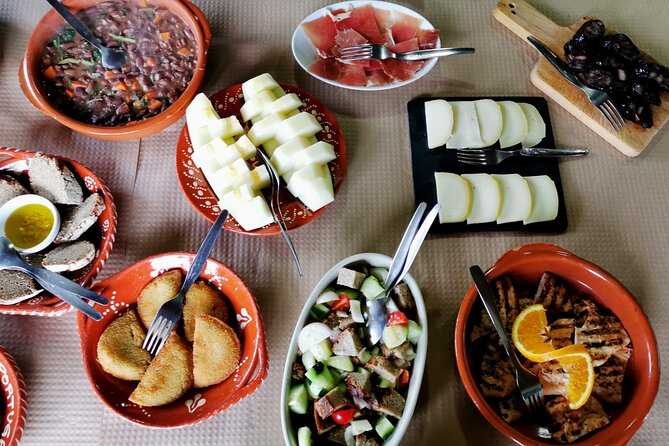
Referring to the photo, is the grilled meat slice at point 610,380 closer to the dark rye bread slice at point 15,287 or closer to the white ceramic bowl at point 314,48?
the white ceramic bowl at point 314,48

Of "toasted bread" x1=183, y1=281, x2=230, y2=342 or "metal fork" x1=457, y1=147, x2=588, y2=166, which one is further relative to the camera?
"metal fork" x1=457, y1=147, x2=588, y2=166

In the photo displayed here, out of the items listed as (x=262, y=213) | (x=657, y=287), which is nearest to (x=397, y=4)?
(x=262, y=213)

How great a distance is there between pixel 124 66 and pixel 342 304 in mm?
931

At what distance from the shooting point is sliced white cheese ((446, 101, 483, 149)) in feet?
4.51

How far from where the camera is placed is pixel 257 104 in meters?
1.29

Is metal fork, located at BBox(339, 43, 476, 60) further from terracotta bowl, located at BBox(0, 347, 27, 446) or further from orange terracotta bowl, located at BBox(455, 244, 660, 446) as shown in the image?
terracotta bowl, located at BBox(0, 347, 27, 446)

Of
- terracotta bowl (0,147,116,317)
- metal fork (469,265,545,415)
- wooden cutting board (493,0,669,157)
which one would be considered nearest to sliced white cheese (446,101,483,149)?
wooden cutting board (493,0,669,157)

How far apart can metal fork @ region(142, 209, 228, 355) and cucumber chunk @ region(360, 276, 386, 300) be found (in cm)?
37

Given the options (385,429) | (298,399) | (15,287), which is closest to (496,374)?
(385,429)

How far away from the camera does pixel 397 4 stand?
154 cm

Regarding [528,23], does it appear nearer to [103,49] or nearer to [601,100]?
[601,100]

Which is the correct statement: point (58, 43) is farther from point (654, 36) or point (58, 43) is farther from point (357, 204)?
point (654, 36)

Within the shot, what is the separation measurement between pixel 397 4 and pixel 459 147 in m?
0.53

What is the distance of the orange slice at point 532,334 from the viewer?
Result: 103 centimetres
